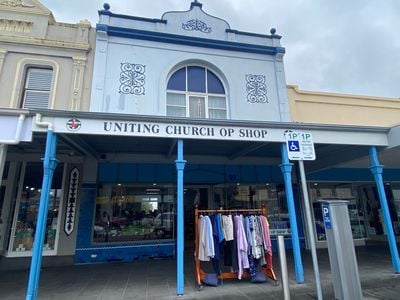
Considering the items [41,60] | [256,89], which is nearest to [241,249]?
[256,89]

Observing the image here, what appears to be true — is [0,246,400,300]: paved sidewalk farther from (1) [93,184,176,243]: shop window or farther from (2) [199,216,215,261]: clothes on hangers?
(1) [93,184,176,243]: shop window

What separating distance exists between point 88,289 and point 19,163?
5.52 metres

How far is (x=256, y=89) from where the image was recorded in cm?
1043

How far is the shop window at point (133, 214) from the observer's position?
934 centimetres

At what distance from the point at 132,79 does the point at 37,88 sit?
3.28 m

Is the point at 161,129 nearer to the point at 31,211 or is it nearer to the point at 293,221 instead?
the point at 293,221

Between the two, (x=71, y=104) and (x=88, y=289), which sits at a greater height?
(x=71, y=104)

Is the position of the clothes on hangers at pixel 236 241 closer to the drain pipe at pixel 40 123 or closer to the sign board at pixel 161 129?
the sign board at pixel 161 129

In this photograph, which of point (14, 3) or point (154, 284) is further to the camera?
point (14, 3)

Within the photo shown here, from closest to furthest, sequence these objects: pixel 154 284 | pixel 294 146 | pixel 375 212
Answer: pixel 294 146
pixel 154 284
pixel 375 212

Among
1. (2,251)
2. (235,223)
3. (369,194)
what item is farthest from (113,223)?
(369,194)

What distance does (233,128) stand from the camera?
6.55m

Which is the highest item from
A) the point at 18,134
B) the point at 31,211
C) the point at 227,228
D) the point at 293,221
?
the point at 18,134

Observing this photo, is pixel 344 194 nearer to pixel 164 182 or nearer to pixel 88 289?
pixel 164 182
